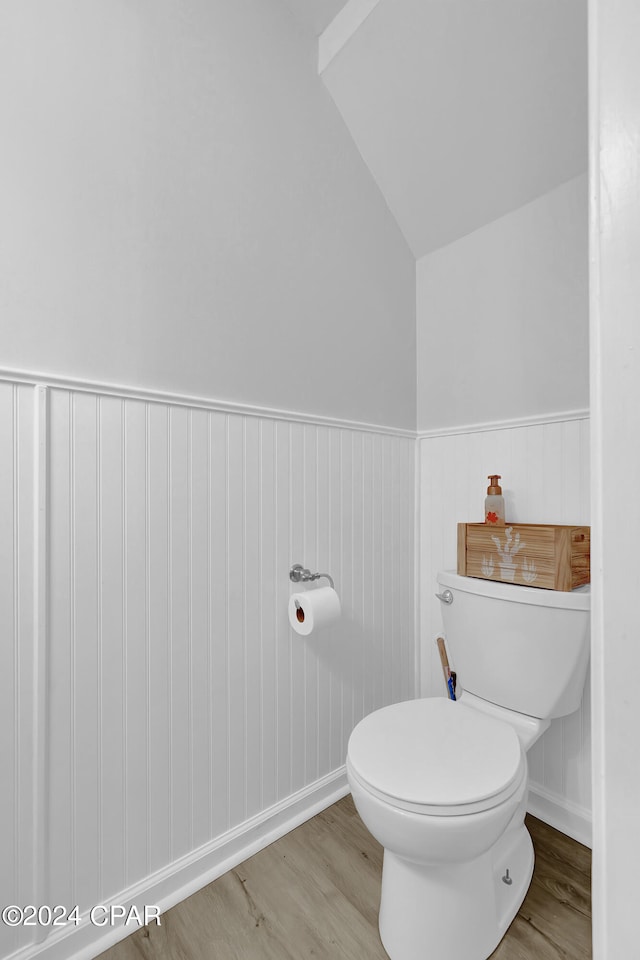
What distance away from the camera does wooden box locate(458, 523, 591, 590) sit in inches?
50.3

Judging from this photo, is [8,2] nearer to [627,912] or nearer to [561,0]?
[561,0]

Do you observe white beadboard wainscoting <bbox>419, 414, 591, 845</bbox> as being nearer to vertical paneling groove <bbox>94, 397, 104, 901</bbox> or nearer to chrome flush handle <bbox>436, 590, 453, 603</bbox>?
chrome flush handle <bbox>436, 590, 453, 603</bbox>

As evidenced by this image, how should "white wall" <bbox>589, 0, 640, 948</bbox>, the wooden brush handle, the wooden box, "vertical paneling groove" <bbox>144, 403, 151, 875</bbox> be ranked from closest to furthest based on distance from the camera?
"white wall" <bbox>589, 0, 640, 948</bbox> → "vertical paneling groove" <bbox>144, 403, 151, 875</bbox> → the wooden box → the wooden brush handle

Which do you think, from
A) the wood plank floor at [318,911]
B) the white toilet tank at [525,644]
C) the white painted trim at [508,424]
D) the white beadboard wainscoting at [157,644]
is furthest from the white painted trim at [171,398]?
the wood plank floor at [318,911]

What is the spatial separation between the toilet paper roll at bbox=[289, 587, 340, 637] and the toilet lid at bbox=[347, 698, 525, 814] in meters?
0.28

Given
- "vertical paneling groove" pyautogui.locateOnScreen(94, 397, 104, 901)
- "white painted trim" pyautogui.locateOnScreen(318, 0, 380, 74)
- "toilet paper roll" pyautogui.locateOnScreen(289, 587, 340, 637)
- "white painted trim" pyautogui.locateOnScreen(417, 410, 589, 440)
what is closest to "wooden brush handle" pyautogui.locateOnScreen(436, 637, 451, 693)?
"toilet paper roll" pyautogui.locateOnScreen(289, 587, 340, 637)

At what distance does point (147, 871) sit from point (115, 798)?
220mm

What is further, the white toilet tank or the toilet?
the white toilet tank

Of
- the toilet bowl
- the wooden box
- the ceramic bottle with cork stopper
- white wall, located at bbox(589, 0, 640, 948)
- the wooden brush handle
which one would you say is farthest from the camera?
the wooden brush handle

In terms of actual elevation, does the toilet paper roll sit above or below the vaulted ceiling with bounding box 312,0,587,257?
below

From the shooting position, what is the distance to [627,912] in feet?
1.54

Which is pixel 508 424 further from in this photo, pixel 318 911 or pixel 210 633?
pixel 318 911

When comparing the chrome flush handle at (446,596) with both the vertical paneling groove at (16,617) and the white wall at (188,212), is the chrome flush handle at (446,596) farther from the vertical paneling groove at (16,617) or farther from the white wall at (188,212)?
the vertical paneling groove at (16,617)

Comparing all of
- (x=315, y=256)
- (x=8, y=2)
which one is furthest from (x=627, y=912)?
(x=8, y=2)
